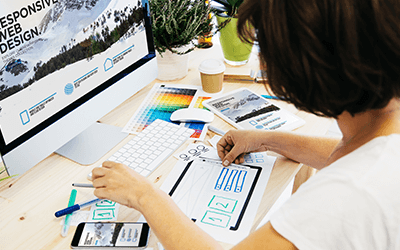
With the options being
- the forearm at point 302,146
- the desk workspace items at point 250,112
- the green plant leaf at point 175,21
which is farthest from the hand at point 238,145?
the green plant leaf at point 175,21

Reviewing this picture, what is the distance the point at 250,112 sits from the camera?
43.3 inches

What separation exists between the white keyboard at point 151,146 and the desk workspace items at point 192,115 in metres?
0.03

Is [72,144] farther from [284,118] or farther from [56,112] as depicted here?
[284,118]

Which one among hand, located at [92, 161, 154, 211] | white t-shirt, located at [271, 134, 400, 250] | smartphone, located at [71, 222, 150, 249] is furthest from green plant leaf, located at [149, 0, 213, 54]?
white t-shirt, located at [271, 134, 400, 250]

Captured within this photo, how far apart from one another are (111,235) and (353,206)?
0.47 metres

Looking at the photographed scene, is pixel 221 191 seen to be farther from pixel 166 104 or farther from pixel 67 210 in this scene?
pixel 166 104

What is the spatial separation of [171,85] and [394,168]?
0.90m

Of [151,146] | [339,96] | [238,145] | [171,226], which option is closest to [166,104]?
[151,146]

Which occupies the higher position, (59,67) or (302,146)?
(59,67)

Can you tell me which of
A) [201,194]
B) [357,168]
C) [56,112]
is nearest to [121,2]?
[56,112]

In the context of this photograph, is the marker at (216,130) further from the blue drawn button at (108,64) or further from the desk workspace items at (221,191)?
the blue drawn button at (108,64)

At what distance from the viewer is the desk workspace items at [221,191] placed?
2.33 ft

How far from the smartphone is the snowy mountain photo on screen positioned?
324 mm

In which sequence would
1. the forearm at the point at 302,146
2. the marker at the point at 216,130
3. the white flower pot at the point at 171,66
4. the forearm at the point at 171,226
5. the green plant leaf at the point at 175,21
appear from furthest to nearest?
the white flower pot at the point at 171,66 < the green plant leaf at the point at 175,21 < the marker at the point at 216,130 < the forearm at the point at 302,146 < the forearm at the point at 171,226
